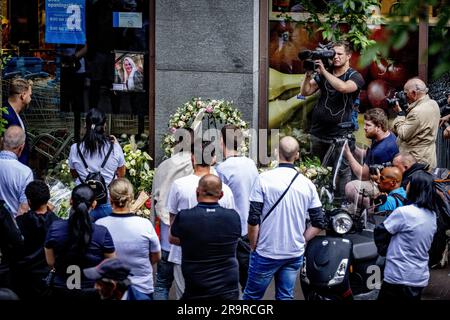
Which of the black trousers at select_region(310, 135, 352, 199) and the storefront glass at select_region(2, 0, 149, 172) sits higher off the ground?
the storefront glass at select_region(2, 0, 149, 172)

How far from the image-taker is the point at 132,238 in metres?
8.05

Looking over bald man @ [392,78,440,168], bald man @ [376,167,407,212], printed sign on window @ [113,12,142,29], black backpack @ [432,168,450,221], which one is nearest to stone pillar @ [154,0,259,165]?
printed sign on window @ [113,12,142,29]

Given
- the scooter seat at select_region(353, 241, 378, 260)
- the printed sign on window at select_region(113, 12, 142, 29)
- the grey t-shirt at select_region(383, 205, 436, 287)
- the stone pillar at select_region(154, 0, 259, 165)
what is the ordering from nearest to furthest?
the grey t-shirt at select_region(383, 205, 436, 287) < the scooter seat at select_region(353, 241, 378, 260) < the stone pillar at select_region(154, 0, 259, 165) < the printed sign on window at select_region(113, 12, 142, 29)

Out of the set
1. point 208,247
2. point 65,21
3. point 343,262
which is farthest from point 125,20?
point 208,247

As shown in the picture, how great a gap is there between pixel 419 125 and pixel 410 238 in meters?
3.11

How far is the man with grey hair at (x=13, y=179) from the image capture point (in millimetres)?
9570

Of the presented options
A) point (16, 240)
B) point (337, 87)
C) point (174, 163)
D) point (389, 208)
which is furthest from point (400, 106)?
point (16, 240)

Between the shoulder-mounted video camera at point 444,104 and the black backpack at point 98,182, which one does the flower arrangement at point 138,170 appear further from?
the shoulder-mounted video camera at point 444,104

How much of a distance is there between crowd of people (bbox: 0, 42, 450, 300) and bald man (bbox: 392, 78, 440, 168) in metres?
0.55

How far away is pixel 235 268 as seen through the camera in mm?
8086

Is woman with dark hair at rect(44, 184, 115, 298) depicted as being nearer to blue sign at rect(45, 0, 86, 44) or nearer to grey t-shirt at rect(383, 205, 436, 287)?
grey t-shirt at rect(383, 205, 436, 287)

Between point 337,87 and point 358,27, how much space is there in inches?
47.0

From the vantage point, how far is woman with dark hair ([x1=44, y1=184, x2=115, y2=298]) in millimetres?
7871
